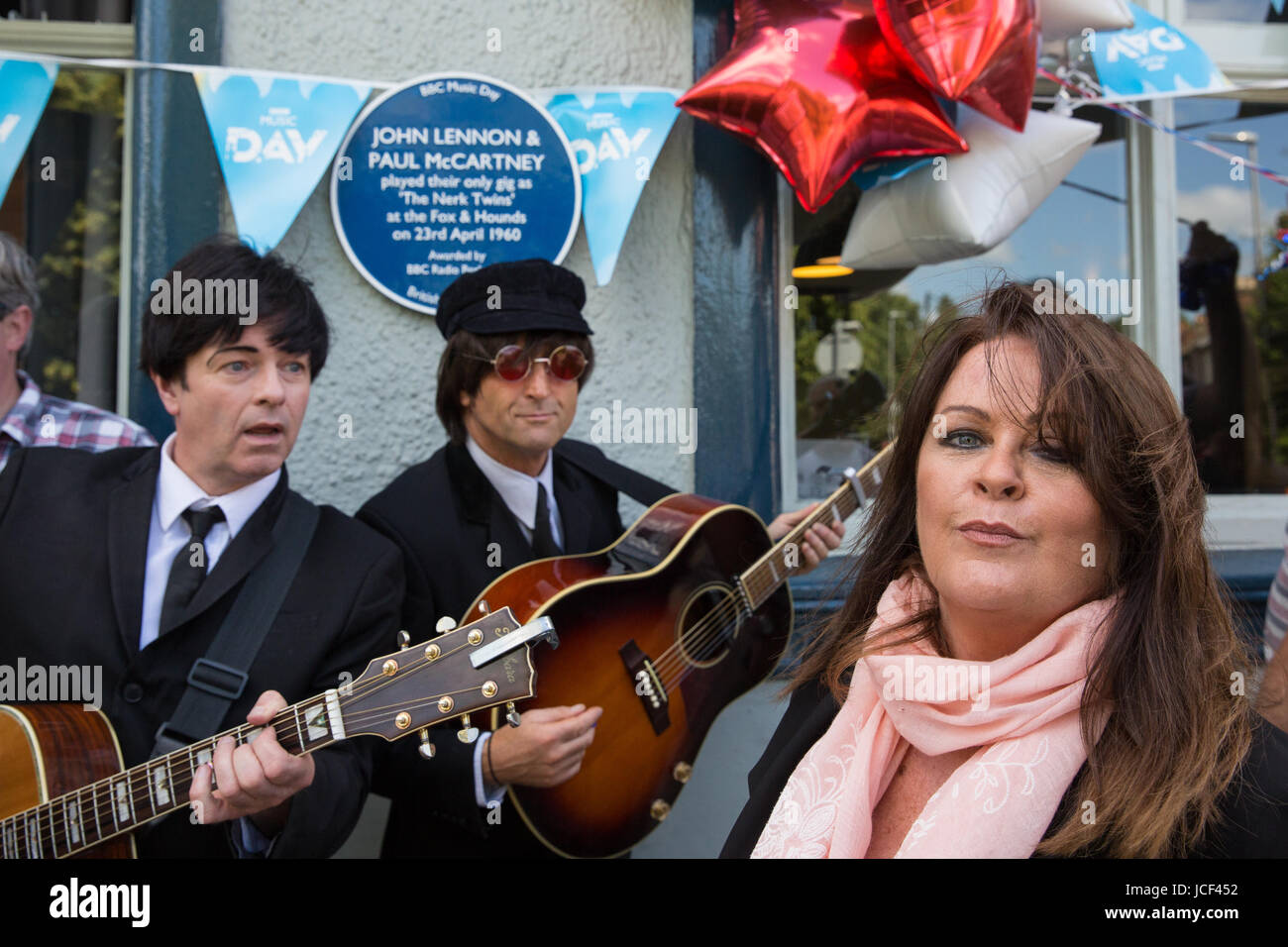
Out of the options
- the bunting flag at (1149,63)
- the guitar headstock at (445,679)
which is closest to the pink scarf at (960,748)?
the guitar headstock at (445,679)

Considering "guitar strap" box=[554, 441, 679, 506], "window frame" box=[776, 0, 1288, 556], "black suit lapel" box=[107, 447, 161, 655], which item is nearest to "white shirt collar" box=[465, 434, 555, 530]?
"guitar strap" box=[554, 441, 679, 506]

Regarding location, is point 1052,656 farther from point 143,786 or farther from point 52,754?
point 52,754

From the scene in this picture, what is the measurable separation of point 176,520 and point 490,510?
697 millimetres

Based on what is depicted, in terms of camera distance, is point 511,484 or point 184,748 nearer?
point 184,748

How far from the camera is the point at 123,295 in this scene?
3.31 metres

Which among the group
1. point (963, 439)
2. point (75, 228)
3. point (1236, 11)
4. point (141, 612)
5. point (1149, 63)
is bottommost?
point (141, 612)

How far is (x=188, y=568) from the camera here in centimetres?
236

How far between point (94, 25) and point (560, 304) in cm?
177

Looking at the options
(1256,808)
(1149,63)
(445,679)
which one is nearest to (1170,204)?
(1149,63)

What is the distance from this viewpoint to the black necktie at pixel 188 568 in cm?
229

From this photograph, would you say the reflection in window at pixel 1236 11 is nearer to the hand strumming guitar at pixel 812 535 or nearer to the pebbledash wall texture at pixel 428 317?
the pebbledash wall texture at pixel 428 317
